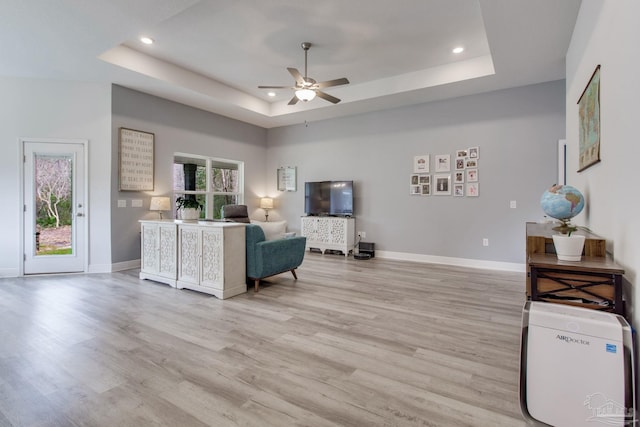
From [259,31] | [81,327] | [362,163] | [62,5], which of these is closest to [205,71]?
[259,31]

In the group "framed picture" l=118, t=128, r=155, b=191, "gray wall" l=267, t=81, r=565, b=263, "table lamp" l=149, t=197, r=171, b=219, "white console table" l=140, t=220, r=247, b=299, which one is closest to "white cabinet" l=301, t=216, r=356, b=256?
"gray wall" l=267, t=81, r=565, b=263

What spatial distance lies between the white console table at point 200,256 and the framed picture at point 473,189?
3883 millimetres

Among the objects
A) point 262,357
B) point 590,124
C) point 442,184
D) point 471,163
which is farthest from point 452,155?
point 262,357

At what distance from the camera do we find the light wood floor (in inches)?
65.8

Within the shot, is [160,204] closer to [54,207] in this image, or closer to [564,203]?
[54,207]

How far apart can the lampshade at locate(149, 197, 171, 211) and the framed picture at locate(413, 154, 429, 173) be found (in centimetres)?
451

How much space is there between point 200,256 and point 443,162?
14.3 feet

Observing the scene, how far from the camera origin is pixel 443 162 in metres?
5.62

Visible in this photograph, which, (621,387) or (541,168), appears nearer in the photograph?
(621,387)

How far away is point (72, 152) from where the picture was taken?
16.0 ft

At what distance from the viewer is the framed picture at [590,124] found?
7.47 feet

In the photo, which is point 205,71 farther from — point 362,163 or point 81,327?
point 81,327

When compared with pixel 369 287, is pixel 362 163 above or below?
above

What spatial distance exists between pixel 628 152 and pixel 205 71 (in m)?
5.47
